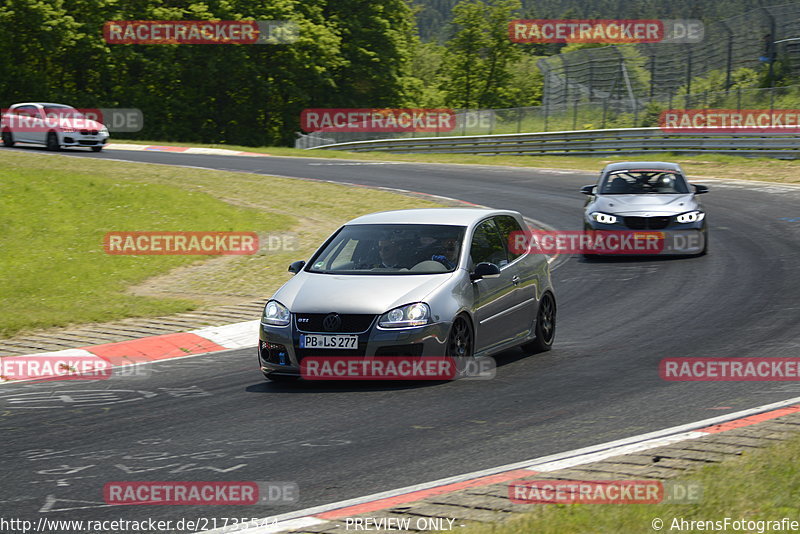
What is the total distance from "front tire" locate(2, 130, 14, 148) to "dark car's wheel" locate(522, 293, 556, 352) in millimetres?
28637

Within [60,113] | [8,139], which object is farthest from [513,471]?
[8,139]

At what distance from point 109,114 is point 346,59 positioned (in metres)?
17.0

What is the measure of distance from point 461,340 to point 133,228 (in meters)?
10.8

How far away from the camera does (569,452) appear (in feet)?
22.8

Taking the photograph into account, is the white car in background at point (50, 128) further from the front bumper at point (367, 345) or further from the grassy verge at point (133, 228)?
the front bumper at point (367, 345)

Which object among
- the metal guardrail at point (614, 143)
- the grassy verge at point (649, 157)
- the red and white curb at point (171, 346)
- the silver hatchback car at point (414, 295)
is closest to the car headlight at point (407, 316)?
the silver hatchback car at point (414, 295)

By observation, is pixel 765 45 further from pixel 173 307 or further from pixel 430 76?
pixel 430 76

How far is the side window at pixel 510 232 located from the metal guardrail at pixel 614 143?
24.9 meters

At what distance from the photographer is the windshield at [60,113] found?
115 feet

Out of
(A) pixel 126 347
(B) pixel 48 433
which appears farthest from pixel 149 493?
(A) pixel 126 347

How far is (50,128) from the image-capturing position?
34.6 metres

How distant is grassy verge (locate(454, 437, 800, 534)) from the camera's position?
198 inches

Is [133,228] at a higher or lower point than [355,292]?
lower

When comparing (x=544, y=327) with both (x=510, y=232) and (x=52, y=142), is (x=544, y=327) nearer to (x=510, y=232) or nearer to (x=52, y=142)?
(x=510, y=232)
